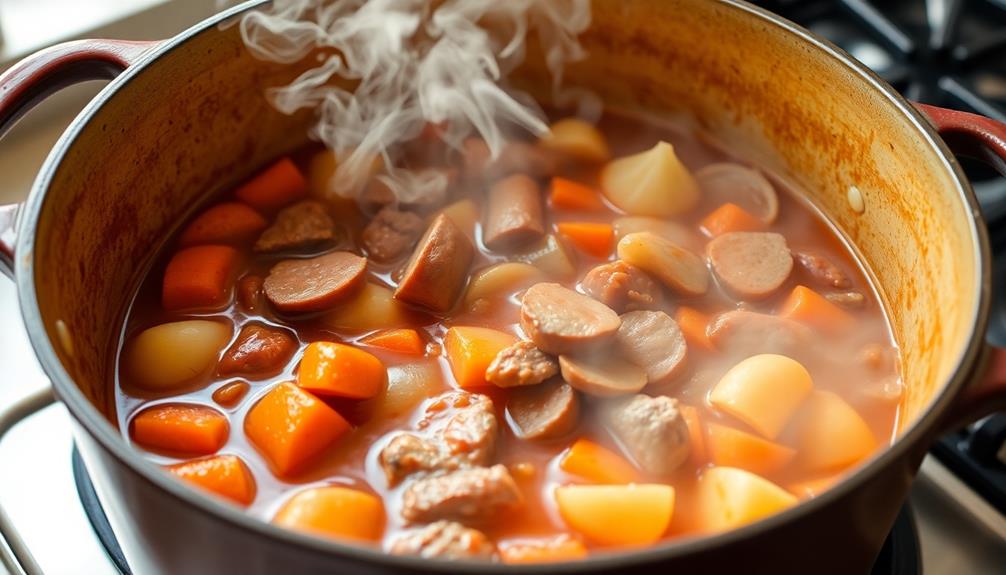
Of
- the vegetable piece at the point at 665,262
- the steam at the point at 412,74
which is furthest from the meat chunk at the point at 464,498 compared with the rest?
the steam at the point at 412,74

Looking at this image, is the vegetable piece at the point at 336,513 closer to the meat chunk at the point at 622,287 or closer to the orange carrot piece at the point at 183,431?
the orange carrot piece at the point at 183,431

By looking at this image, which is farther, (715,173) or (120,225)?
(715,173)

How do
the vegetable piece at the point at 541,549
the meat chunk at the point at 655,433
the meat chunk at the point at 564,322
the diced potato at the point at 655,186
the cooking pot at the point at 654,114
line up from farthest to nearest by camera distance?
the diced potato at the point at 655,186
the meat chunk at the point at 564,322
the meat chunk at the point at 655,433
the vegetable piece at the point at 541,549
the cooking pot at the point at 654,114

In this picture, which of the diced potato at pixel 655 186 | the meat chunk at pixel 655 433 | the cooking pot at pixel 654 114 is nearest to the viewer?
the cooking pot at pixel 654 114

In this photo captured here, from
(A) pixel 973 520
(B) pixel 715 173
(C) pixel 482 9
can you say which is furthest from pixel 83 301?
(A) pixel 973 520

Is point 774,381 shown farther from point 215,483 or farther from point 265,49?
point 265,49
